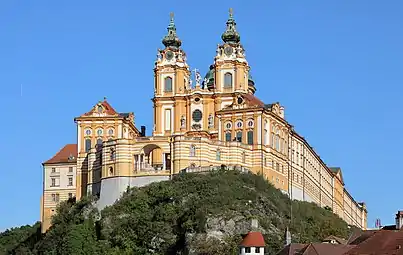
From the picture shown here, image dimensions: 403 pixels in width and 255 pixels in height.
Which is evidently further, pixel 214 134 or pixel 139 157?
pixel 214 134

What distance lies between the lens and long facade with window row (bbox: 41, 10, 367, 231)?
5079 inches

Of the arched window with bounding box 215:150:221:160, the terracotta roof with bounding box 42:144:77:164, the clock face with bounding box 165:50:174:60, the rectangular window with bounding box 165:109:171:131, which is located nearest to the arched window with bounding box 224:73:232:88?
the clock face with bounding box 165:50:174:60

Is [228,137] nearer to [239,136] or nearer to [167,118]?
[239,136]

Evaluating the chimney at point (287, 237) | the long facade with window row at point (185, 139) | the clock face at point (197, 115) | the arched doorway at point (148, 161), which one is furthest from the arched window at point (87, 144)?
the chimney at point (287, 237)

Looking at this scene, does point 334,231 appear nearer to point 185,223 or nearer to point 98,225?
point 185,223

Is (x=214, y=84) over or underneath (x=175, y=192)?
over

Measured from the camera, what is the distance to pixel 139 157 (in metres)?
129

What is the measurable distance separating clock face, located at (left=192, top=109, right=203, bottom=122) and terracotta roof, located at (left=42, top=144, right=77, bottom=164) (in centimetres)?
1765

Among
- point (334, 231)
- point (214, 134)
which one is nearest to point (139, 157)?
point (214, 134)

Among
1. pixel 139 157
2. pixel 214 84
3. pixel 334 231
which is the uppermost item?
pixel 214 84

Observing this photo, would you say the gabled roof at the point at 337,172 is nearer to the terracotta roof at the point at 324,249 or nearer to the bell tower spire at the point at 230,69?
the bell tower spire at the point at 230,69

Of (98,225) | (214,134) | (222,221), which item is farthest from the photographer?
(214,134)

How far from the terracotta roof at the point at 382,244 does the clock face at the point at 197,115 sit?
5563 centimetres

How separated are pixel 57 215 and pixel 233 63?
31.9m
